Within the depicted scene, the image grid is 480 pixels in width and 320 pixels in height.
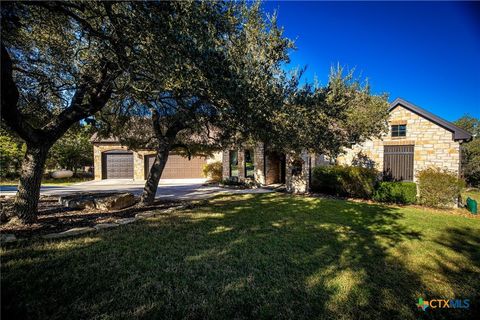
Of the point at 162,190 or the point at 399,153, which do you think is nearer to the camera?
the point at 162,190

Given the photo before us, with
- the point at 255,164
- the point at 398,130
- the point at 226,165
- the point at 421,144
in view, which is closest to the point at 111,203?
the point at 226,165

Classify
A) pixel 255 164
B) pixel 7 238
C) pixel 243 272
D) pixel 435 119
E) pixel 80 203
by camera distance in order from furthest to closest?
pixel 255 164 < pixel 435 119 < pixel 80 203 < pixel 7 238 < pixel 243 272

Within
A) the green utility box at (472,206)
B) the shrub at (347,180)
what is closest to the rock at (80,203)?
the shrub at (347,180)

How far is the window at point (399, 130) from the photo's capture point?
12699 millimetres

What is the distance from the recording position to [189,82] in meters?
3.77

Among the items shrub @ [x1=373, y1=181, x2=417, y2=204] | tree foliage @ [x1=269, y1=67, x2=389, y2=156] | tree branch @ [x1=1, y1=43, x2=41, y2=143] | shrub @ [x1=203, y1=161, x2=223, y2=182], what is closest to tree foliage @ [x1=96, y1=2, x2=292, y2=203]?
tree foliage @ [x1=269, y1=67, x2=389, y2=156]

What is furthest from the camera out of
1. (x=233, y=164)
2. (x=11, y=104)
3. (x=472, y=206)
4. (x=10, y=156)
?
(x=10, y=156)

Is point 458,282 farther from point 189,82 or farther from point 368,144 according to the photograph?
point 368,144

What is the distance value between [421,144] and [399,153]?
1137 millimetres

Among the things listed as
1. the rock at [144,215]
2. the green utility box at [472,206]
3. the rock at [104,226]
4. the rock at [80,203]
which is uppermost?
the rock at [80,203]

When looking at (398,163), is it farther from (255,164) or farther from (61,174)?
(61,174)

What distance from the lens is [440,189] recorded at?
28.6 ft

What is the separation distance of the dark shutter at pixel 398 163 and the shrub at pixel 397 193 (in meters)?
3.80

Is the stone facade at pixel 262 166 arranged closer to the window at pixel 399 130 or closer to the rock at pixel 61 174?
the window at pixel 399 130
